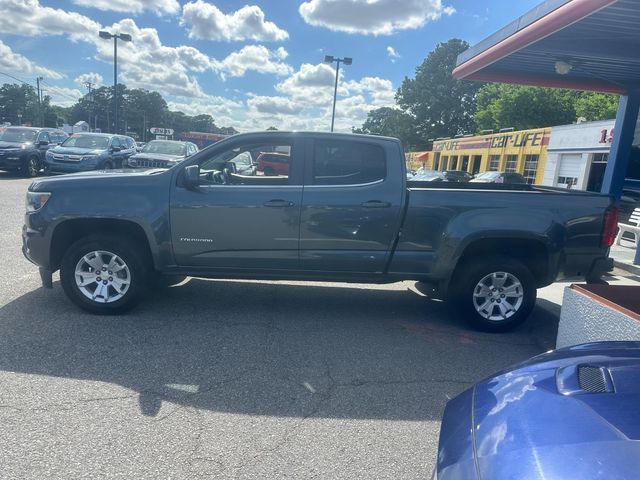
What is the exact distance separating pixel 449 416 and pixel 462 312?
10.6ft

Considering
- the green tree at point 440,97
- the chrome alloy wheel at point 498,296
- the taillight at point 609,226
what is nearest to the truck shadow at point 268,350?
the chrome alloy wheel at point 498,296

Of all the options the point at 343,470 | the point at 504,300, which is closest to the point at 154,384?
the point at 343,470

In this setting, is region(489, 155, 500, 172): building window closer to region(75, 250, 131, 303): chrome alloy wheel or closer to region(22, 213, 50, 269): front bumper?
region(75, 250, 131, 303): chrome alloy wheel

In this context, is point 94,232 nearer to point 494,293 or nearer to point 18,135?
point 494,293

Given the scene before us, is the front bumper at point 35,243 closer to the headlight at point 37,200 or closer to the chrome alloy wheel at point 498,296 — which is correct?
the headlight at point 37,200

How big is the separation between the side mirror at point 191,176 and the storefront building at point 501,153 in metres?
28.7

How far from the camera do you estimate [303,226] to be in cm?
490

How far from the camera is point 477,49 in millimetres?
8727

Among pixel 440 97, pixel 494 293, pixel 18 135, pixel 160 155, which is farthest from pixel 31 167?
pixel 440 97

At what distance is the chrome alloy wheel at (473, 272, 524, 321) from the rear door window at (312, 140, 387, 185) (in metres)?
1.53

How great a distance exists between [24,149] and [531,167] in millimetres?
28079

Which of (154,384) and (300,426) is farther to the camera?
(154,384)

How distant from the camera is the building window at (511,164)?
114 ft

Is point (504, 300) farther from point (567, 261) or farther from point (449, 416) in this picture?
point (449, 416)
